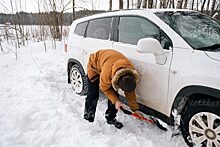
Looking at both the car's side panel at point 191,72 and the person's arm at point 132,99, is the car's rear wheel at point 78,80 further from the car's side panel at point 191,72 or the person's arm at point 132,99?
the car's side panel at point 191,72

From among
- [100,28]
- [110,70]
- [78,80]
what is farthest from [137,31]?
[78,80]

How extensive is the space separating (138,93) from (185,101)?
699 millimetres

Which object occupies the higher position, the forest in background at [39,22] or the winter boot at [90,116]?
the forest in background at [39,22]

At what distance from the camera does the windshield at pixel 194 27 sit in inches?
105

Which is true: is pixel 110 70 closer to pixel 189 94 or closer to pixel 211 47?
pixel 189 94

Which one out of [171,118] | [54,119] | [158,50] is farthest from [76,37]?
[171,118]

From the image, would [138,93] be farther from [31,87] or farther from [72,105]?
[31,87]

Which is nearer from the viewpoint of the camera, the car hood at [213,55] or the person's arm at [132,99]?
the car hood at [213,55]

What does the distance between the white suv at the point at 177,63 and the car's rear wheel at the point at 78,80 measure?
1.03 meters

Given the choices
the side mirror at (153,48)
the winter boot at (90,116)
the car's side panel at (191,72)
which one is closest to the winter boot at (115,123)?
the winter boot at (90,116)

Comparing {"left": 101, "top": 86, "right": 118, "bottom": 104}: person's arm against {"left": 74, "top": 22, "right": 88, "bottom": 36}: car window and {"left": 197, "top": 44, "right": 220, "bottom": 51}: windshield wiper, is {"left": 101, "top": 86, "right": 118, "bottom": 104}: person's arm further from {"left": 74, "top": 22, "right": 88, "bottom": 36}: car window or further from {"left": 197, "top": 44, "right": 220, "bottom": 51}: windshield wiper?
{"left": 74, "top": 22, "right": 88, "bottom": 36}: car window

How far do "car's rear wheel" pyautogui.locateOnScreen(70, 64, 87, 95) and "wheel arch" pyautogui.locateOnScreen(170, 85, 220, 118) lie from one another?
82.5 inches

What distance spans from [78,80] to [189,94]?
101 inches

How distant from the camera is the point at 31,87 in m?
4.94
